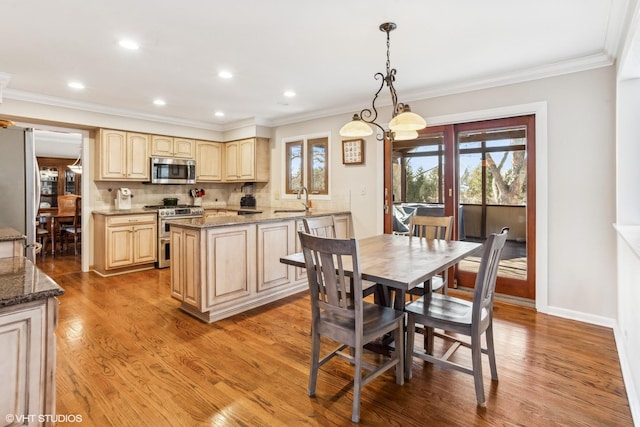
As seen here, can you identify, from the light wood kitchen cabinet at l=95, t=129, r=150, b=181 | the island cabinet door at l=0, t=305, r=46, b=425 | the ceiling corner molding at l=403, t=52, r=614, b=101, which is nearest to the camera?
the island cabinet door at l=0, t=305, r=46, b=425

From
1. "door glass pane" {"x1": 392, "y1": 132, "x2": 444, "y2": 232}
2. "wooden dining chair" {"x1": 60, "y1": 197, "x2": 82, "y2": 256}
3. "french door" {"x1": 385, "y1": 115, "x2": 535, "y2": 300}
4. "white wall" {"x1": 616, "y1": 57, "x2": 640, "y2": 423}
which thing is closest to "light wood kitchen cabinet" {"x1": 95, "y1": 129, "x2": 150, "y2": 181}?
"wooden dining chair" {"x1": 60, "y1": 197, "x2": 82, "y2": 256}

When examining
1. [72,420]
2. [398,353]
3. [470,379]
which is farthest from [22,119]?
[470,379]

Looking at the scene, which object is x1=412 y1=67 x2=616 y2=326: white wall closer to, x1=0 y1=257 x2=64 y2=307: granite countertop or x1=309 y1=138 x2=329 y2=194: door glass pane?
x1=309 y1=138 x2=329 y2=194: door glass pane

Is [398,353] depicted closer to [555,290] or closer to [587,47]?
[555,290]

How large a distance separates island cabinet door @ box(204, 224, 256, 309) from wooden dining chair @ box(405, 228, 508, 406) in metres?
1.83

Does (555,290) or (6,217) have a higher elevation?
(6,217)

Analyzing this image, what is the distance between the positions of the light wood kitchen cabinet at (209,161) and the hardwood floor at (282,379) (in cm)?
324

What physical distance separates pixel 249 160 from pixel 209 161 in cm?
86

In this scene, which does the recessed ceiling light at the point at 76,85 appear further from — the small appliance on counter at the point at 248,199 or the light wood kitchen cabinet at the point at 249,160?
the small appliance on counter at the point at 248,199

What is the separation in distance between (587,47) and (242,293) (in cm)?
374

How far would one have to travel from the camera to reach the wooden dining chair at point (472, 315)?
188 cm

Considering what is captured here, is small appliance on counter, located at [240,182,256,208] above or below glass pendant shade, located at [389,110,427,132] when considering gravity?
below

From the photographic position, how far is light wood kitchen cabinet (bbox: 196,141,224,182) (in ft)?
19.7

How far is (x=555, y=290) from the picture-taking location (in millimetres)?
3301
